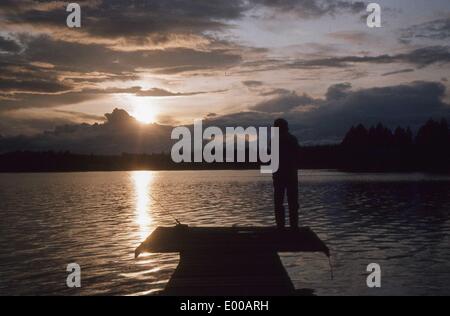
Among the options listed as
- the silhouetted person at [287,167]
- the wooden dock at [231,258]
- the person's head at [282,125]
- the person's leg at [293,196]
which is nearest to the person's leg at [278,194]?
the silhouetted person at [287,167]

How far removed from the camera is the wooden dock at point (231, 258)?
1323 centimetres

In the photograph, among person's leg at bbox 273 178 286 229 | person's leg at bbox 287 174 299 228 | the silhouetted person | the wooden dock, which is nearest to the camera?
the wooden dock

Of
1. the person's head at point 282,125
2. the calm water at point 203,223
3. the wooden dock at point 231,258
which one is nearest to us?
the wooden dock at point 231,258

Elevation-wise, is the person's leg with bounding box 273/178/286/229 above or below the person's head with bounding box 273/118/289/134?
below

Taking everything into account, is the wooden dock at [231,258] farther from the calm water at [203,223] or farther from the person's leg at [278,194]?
the calm water at [203,223]

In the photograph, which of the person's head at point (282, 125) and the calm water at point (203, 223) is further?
the calm water at point (203, 223)

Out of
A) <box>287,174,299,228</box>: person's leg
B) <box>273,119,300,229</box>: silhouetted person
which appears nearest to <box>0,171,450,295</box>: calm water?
<box>287,174,299,228</box>: person's leg

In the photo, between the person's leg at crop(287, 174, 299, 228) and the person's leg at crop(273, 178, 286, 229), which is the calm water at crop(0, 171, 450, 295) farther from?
the person's leg at crop(273, 178, 286, 229)

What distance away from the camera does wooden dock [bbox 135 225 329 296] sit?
13234mm

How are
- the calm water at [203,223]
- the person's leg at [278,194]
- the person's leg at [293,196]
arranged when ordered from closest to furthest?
1. the person's leg at [293,196]
2. the person's leg at [278,194]
3. the calm water at [203,223]

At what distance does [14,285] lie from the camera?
1981 centimetres

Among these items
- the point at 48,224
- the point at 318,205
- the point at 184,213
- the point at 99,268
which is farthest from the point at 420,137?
the point at 99,268
